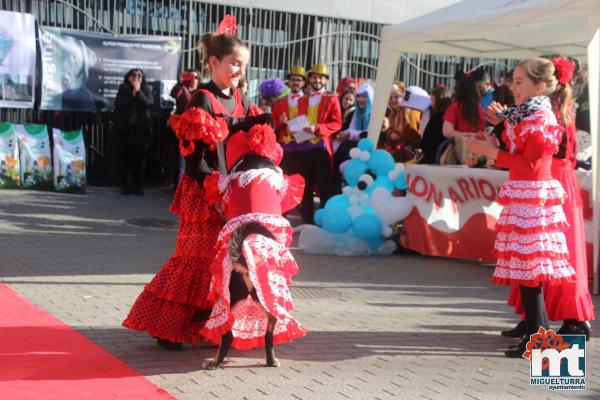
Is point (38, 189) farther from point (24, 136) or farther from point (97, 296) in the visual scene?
point (97, 296)

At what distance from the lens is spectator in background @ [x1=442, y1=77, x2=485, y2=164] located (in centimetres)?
1023

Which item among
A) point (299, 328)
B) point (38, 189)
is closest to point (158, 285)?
point (299, 328)

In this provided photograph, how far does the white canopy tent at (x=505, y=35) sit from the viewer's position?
8.05 m

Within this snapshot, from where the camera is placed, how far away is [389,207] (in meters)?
9.83

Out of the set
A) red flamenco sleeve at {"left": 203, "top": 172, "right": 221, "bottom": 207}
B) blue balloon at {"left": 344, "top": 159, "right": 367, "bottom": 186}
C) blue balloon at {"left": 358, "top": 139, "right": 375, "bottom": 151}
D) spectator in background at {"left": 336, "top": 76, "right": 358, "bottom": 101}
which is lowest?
blue balloon at {"left": 344, "top": 159, "right": 367, "bottom": 186}

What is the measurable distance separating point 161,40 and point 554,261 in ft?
34.0

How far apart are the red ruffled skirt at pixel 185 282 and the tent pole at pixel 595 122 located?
3.94 metres

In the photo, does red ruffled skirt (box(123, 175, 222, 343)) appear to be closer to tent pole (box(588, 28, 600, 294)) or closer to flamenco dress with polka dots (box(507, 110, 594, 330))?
flamenco dress with polka dots (box(507, 110, 594, 330))

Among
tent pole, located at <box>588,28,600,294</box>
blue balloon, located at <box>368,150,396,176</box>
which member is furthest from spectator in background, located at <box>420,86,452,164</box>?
tent pole, located at <box>588,28,600,294</box>

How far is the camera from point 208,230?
18.1 feet

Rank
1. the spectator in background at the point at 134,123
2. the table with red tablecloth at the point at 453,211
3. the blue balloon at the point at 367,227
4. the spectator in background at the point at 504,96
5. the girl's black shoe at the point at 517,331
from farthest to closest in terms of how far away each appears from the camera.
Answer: the spectator in background at the point at 134,123
the spectator in background at the point at 504,96
the blue balloon at the point at 367,227
the table with red tablecloth at the point at 453,211
the girl's black shoe at the point at 517,331

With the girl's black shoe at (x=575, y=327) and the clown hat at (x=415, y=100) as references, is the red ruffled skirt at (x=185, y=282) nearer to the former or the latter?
the girl's black shoe at (x=575, y=327)

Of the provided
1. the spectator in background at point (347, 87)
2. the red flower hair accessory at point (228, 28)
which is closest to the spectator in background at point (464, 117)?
the spectator in background at point (347, 87)

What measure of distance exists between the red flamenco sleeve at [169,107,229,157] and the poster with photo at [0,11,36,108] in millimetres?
9388
